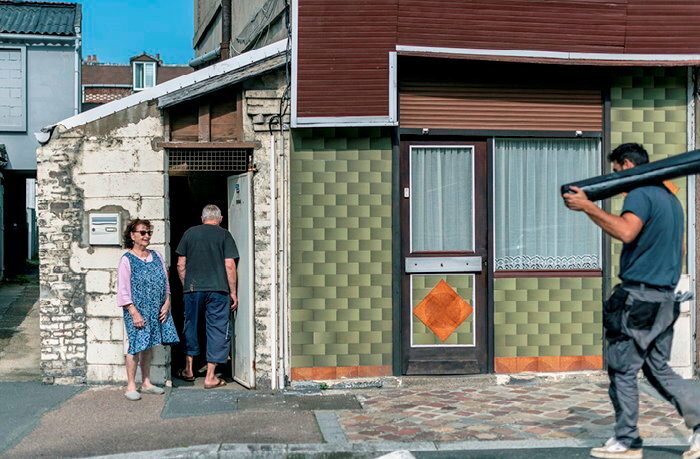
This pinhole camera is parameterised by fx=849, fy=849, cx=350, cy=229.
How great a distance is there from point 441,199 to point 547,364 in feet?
6.55

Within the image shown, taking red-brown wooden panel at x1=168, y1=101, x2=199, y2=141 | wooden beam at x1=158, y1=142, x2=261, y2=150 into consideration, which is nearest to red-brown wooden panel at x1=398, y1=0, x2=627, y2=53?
wooden beam at x1=158, y1=142, x2=261, y2=150

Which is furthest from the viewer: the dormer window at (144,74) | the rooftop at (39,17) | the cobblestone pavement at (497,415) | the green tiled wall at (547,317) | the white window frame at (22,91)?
the dormer window at (144,74)

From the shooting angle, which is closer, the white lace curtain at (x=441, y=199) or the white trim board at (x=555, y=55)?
the white trim board at (x=555, y=55)

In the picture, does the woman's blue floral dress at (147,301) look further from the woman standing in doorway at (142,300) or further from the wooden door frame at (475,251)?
the wooden door frame at (475,251)

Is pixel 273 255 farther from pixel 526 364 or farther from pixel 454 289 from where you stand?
pixel 526 364

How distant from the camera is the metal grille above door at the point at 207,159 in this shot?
8539 millimetres

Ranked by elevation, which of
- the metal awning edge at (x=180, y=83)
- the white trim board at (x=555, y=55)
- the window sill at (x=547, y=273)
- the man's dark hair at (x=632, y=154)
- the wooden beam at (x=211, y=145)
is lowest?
the window sill at (x=547, y=273)

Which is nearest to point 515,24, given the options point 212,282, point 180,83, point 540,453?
point 180,83

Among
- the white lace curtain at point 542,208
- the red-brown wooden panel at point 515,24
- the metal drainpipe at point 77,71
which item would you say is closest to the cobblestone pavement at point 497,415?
the white lace curtain at point 542,208

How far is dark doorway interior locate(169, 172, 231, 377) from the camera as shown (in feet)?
33.3

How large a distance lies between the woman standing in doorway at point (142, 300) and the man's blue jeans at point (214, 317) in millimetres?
479

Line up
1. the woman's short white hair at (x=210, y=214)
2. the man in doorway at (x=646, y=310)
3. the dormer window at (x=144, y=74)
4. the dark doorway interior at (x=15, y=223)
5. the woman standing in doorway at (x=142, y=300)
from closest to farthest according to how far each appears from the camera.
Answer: the man in doorway at (x=646, y=310) < the woman standing in doorway at (x=142, y=300) < the woman's short white hair at (x=210, y=214) < the dark doorway interior at (x=15, y=223) < the dormer window at (x=144, y=74)

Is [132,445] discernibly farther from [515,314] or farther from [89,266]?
[515,314]

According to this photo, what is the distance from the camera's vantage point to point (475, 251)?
8680 millimetres
